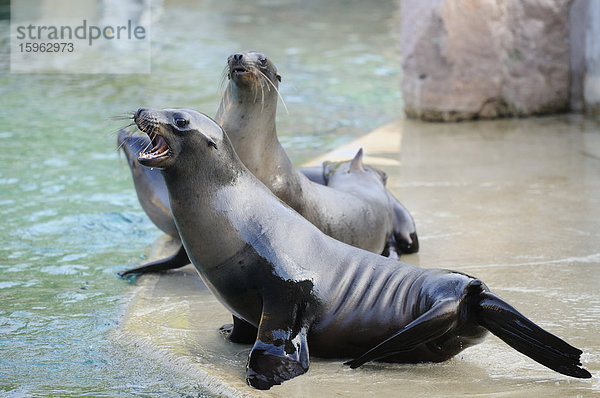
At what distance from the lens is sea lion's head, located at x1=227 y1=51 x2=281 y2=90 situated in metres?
4.42

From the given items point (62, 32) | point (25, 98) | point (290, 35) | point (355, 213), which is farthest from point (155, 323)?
point (62, 32)

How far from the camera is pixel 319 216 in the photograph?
180 inches

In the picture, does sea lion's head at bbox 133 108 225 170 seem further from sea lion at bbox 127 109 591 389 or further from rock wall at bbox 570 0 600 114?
rock wall at bbox 570 0 600 114

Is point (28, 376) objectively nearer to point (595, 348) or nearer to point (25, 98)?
point (595, 348)

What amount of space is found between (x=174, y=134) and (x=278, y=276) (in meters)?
0.65

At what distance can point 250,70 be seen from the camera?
Answer: 14.6 ft

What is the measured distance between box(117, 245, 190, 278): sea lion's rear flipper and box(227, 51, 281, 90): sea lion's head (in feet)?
3.01

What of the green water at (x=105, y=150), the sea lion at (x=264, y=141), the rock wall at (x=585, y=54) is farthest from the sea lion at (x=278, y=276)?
the rock wall at (x=585, y=54)

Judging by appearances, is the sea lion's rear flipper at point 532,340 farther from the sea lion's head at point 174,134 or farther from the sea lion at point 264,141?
the sea lion at point 264,141

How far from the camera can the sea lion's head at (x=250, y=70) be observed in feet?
14.5

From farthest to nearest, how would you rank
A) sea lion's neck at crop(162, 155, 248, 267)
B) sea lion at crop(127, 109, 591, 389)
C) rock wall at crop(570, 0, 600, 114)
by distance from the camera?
1. rock wall at crop(570, 0, 600, 114)
2. sea lion's neck at crop(162, 155, 248, 267)
3. sea lion at crop(127, 109, 591, 389)

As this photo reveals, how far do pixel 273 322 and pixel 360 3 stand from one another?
52.7 ft

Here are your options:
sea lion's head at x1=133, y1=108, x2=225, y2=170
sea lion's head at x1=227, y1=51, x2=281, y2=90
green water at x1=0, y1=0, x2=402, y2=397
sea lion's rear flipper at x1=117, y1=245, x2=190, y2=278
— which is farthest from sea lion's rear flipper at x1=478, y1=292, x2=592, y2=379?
sea lion's rear flipper at x1=117, y1=245, x2=190, y2=278

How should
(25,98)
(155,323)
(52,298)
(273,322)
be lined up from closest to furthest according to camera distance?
(273,322) < (155,323) < (52,298) < (25,98)
